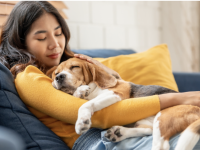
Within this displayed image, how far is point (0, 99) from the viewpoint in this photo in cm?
93

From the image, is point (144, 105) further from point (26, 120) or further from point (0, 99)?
point (0, 99)

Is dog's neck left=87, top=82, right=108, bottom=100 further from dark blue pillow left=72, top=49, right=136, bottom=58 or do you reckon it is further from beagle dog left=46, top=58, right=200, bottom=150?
dark blue pillow left=72, top=49, right=136, bottom=58

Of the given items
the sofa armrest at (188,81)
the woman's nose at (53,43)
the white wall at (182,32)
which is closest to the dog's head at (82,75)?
the woman's nose at (53,43)

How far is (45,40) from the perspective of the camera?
138cm

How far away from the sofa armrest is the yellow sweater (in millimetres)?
1016

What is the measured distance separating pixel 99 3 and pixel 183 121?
1.92 metres

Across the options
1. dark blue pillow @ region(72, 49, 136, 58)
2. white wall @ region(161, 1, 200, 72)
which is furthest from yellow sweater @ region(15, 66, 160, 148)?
white wall @ region(161, 1, 200, 72)

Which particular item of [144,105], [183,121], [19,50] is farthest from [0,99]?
[183,121]

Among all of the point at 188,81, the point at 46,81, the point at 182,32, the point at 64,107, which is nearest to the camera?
the point at 64,107

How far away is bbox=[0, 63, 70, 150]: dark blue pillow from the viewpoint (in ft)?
3.02

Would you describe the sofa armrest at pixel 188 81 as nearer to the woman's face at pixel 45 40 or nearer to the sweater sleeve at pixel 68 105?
the sweater sleeve at pixel 68 105

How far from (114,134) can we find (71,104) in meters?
0.25

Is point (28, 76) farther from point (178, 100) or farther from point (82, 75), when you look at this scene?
point (178, 100)

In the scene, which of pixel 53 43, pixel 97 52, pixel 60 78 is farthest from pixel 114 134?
pixel 97 52
